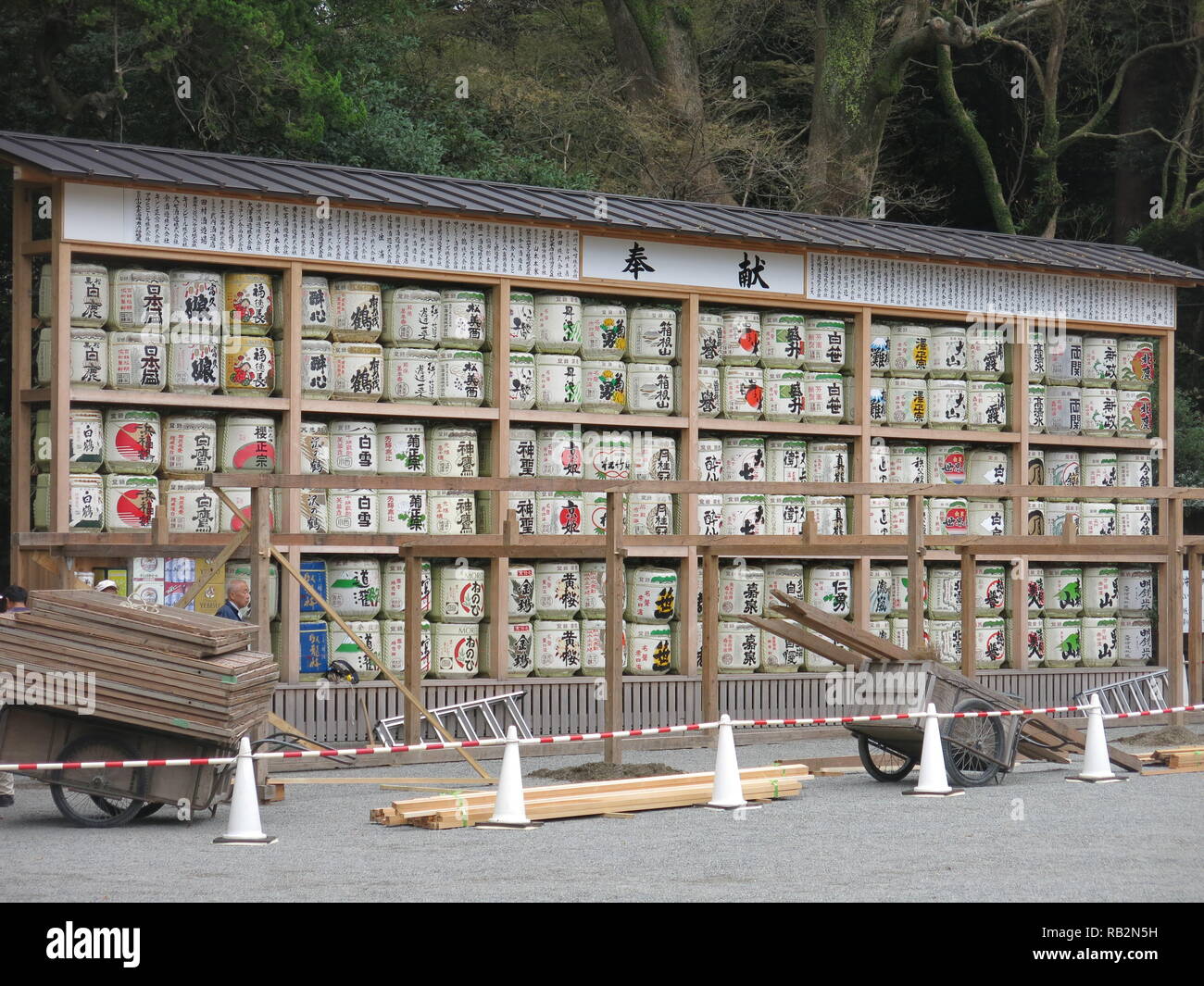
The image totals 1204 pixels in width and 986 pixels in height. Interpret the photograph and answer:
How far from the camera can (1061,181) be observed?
1355 inches

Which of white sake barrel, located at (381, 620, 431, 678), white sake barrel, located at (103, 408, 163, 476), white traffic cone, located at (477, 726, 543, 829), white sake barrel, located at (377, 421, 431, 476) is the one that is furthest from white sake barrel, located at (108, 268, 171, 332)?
white traffic cone, located at (477, 726, 543, 829)

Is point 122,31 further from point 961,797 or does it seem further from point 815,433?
point 961,797

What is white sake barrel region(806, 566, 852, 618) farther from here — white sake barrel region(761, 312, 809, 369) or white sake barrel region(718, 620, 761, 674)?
white sake barrel region(761, 312, 809, 369)

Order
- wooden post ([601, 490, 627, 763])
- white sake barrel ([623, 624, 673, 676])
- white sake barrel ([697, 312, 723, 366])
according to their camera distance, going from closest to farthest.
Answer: wooden post ([601, 490, 627, 763]), white sake barrel ([623, 624, 673, 676]), white sake barrel ([697, 312, 723, 366])

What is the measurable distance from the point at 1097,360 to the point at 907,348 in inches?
120

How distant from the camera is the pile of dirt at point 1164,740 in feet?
58.2

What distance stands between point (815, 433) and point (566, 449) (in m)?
3.39

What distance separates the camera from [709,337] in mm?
20297

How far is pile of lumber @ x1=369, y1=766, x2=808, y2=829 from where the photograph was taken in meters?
12.5


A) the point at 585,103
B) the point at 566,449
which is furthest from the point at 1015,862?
the point at 585,103

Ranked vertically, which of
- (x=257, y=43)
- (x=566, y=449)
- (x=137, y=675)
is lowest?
(x=137, y=675)

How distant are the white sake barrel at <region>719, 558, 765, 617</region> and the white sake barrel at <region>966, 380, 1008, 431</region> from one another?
12.4 feet

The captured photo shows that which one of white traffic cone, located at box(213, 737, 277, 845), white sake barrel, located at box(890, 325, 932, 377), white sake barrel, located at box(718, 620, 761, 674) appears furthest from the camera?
white sake barrel, located at box(890, 325, 932, 377)

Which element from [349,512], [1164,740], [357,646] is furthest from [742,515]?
[1164,740]
